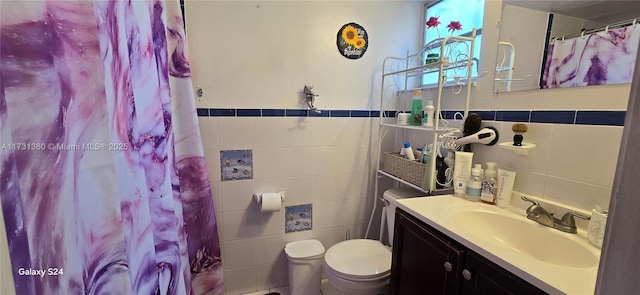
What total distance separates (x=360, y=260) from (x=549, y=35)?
138 centimetres

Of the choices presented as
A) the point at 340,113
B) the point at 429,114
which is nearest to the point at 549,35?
the point at 429,114

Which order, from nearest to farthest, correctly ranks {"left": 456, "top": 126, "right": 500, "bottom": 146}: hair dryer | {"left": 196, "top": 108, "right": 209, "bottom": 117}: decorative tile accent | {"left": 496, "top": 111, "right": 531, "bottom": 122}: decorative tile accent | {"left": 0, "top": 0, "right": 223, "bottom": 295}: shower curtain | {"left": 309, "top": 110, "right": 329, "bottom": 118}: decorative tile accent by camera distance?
1. {"left": 0, "top": 0, "right": 223, "bottom": 295}: shower curtain
2. {"left": 496, "top": 111, "right": 531, "bottom": 122}: decorative tile accent
3. {"left": 456, "top": 126, "right": 500, "bottom": 146}: hair dryer
4. {"left": 196, "top": 108, "right": 209, "bottom": 117}: decorative tile accent
5. {"left": 309, "top": 110, "right": 329, "bottom": 118}: decorative tile accent

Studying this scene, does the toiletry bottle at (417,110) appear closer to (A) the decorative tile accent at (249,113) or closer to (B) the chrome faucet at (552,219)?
(B) the chrome faucet at (552,219)

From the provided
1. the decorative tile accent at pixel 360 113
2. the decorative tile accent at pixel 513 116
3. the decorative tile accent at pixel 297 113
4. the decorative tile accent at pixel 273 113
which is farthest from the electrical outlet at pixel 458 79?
the decorative tile accent at pixel 273 113

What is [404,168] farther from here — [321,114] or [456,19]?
[456,19]

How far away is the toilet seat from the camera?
1394 millimetres

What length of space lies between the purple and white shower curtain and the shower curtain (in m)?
1.42

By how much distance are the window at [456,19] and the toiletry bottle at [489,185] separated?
20.6 inches

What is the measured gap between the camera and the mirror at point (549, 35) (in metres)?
0.89

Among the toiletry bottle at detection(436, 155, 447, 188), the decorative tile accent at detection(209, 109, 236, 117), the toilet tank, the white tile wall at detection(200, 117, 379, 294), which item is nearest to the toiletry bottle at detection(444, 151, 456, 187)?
the toiletry bottle at detection(436, 155, 447, 188)

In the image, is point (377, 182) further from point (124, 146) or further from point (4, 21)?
point (4, 21)

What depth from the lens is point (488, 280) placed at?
2.69ft

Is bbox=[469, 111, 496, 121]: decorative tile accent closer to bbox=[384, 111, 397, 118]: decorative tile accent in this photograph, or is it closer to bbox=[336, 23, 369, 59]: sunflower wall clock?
bbox=[384, 111, 397, 118]: decorative tile accent

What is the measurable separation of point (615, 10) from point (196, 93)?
6.06ft
